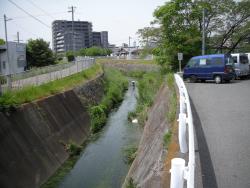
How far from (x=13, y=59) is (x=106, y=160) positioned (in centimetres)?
3146

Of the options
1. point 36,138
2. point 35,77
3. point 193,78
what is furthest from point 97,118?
point 36,138

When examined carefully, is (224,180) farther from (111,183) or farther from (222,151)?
(111,183)

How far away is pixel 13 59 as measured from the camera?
41.0 m

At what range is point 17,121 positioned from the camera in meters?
11.9

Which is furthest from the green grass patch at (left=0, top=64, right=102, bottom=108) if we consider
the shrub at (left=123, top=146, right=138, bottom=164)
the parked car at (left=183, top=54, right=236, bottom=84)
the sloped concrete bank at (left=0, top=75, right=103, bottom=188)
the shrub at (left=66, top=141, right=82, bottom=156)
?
the parked car at (left=183, top=54, right=236, bottom=84)

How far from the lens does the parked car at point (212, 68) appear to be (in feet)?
62.4

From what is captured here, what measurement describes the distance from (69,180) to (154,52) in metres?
22.6

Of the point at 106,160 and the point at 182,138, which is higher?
the point at 182,138

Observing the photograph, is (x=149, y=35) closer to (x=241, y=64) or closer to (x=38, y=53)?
(x=241, y=64)

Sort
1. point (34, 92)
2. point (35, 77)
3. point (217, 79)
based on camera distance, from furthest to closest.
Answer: point (217, 79)
point (35, 77)
point (34, 92)

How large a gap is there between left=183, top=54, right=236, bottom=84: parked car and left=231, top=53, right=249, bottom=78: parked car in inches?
72.3

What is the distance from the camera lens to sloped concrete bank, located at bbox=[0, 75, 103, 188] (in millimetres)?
10141

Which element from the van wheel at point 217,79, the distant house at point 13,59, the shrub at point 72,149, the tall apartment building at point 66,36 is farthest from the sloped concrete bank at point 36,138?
the tall apartment building at point 66,36

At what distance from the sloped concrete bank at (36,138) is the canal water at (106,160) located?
83 cm
